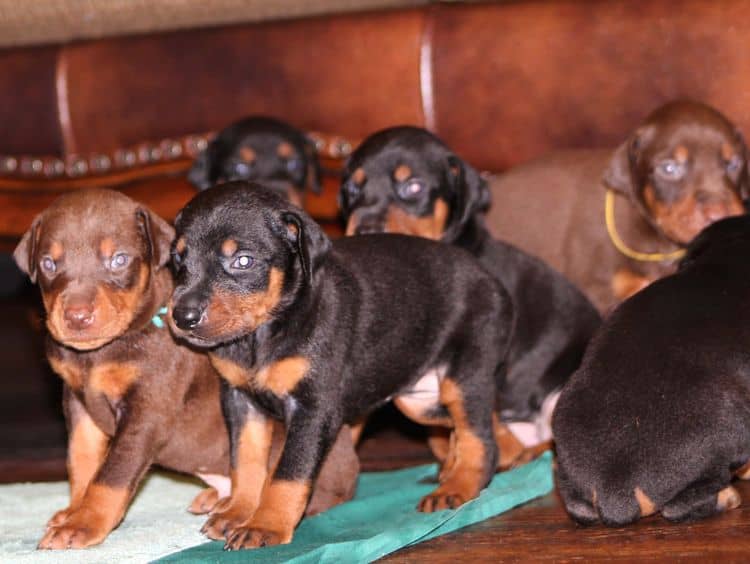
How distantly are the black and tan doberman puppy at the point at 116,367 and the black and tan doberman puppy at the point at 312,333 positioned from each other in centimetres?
25

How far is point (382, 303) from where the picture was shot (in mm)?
4355

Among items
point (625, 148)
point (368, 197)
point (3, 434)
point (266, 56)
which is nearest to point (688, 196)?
point (625, 148)

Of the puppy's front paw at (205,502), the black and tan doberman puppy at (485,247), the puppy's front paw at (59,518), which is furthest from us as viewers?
the black and tan doberman puppy at (485,247)

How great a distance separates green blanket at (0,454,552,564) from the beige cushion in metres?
2.65

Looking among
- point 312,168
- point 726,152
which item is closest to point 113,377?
point 312,168

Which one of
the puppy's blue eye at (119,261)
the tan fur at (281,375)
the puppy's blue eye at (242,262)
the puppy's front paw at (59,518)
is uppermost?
the puppy's blue eye at (242,262)

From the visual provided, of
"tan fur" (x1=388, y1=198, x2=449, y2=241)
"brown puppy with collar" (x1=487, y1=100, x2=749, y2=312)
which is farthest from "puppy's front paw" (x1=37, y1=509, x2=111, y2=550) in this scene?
"brown puppy with collar" (x1=487, y1=100, x2=749, y2=312)

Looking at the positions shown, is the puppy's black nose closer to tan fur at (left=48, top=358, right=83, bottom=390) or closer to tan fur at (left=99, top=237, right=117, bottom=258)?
tan fur at (left=99, top=237, right=117, bottom=258)

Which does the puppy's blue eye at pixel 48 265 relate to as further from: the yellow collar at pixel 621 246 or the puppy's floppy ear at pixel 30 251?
the yellow collar at pixel 621 246

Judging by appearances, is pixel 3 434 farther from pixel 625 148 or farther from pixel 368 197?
pixel 625 148

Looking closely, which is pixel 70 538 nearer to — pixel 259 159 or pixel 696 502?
pixel 696 502

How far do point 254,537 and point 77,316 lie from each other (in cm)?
95

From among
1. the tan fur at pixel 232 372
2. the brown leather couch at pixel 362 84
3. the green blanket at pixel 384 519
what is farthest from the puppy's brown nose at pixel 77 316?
the brown leather couch at pixel 362 84

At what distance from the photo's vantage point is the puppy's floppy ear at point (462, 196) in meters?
5.46
